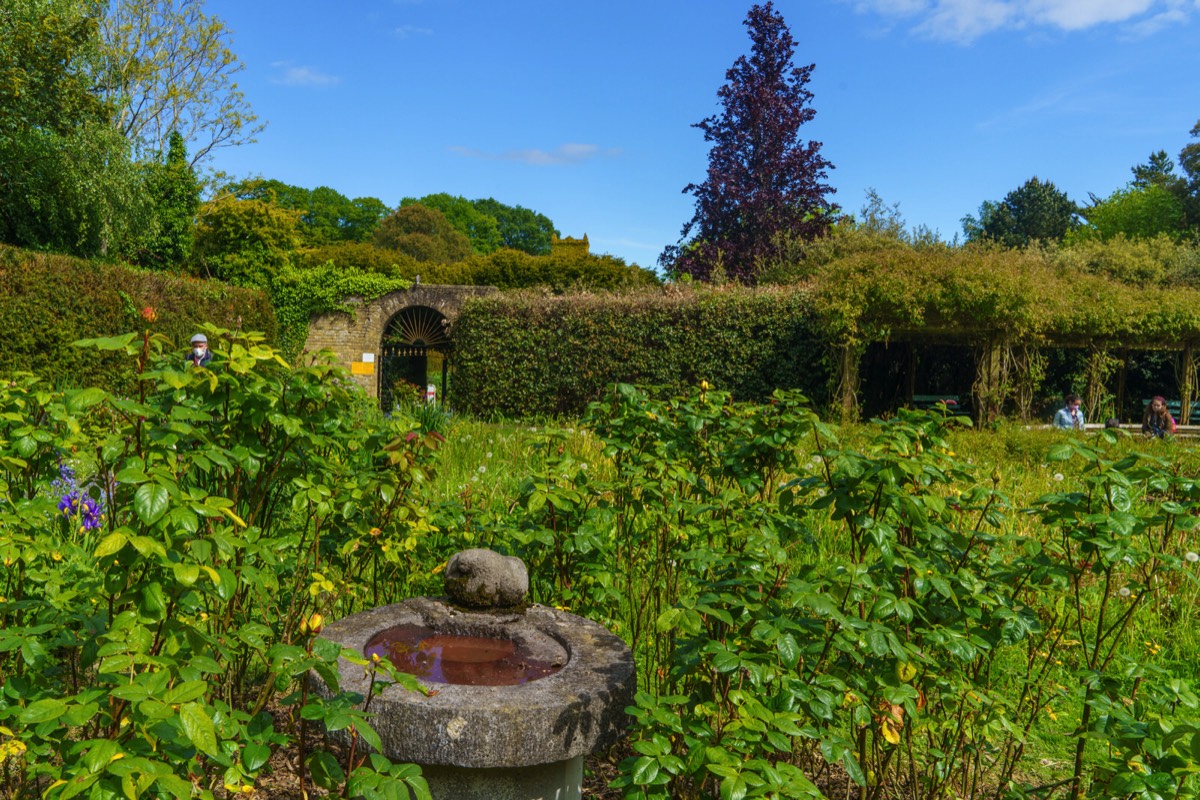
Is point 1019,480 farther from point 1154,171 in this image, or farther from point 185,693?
point 1154,171

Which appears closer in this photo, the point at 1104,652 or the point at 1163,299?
the point at 1104,652

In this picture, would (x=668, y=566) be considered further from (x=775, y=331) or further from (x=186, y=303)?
(x=186, y=303)

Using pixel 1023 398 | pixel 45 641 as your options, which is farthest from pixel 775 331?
pixel 45 641

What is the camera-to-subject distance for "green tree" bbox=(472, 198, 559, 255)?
6662 cm

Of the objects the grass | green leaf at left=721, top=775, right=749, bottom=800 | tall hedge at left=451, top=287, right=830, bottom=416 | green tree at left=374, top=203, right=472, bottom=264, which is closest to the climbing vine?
tall hedge at left=451, top=287, right=830, bottom=416

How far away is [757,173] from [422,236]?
28506 millimetres

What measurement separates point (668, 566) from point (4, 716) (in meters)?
2.33

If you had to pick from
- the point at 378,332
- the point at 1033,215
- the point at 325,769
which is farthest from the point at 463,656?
the point at 1033,215

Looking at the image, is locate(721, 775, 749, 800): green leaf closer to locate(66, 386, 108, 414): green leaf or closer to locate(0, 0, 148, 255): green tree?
locate(66, 386, 108, 414): green leaf

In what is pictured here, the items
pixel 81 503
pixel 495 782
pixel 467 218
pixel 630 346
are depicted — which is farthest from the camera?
pixel 467 218

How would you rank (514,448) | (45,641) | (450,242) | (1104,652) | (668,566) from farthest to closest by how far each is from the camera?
(450,242), (514,448), (1104,652), (668,566), (45,641)

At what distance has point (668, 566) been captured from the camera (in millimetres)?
3484

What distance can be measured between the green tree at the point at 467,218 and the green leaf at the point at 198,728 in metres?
62.3

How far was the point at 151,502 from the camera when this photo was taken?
166 cm
